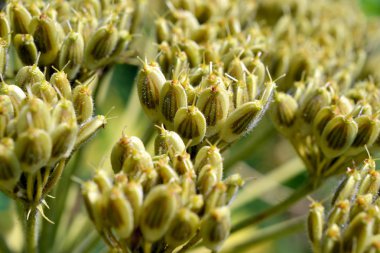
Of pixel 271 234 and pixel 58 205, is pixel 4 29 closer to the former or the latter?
pixel 58 205

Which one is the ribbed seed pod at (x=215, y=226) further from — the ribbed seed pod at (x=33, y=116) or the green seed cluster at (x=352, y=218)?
the ribbed seed pod at (x=33, y=116)

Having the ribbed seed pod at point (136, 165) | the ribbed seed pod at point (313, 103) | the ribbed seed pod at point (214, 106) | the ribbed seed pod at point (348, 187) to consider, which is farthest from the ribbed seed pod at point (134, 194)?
the ribbed seed pod at point (313, 103)

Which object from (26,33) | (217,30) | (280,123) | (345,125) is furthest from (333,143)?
(26,33)

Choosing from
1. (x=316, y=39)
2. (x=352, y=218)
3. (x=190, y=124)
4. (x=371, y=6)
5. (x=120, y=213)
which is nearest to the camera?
(x=120, y=213)

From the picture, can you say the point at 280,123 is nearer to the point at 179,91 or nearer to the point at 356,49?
the point at 179,91

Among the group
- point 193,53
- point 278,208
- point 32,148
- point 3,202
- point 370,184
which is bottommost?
point 3,202

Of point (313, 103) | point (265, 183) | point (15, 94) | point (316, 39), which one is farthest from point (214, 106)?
point (265, 183)
